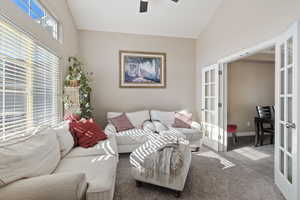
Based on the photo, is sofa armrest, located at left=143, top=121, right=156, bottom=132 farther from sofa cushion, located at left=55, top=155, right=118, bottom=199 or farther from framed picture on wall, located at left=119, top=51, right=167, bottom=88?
sofa cushion, located at left=55, top=155, right=118, bottom=199

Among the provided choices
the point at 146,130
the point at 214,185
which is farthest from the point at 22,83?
the point at 214,185

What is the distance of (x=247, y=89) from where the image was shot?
4715 mm

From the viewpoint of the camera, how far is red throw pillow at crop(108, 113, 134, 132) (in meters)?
3.33

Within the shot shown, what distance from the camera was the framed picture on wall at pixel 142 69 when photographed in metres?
4.02

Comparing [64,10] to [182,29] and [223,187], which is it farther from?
[223,187]

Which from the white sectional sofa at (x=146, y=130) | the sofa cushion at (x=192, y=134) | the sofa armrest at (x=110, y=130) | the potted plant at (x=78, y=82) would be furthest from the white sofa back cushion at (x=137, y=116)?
the sofa cushion at (x=192, y=134)

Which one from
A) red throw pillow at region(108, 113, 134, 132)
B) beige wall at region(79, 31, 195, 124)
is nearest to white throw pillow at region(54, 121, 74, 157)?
red throw pillow at region(108, 113, 134, 132)

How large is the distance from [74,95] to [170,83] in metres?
2.50

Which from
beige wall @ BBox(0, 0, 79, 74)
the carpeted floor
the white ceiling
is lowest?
the carpeted floor

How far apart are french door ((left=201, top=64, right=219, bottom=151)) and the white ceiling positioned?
1276 mm

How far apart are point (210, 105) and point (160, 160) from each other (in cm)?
242

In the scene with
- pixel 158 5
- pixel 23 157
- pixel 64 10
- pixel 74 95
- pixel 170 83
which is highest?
pixel 158 5

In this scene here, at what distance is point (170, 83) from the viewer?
4.30 meters

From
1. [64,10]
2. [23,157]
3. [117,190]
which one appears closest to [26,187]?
[23,157]
